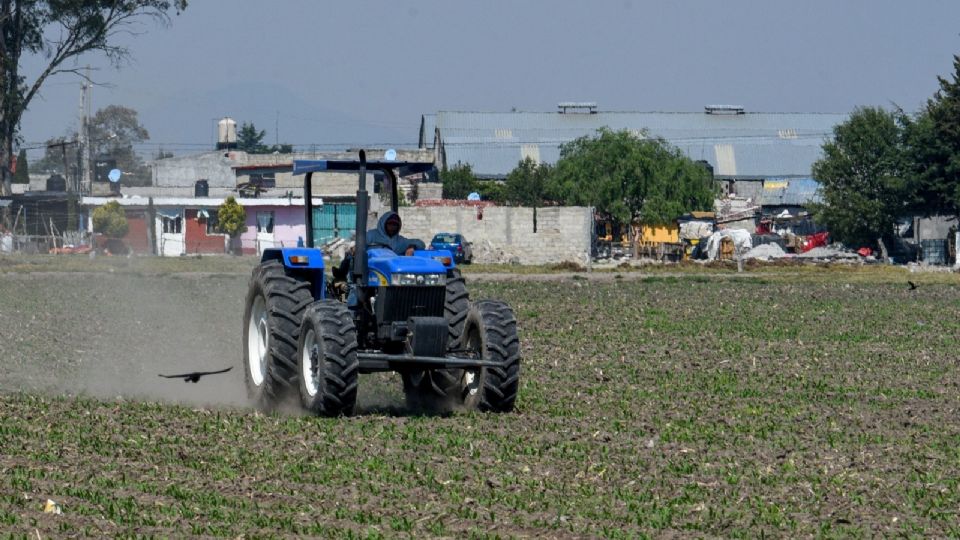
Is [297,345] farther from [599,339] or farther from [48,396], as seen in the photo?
[599,339]

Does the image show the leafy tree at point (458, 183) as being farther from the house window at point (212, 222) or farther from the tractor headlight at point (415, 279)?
the tractor headlight at point (415, 279)

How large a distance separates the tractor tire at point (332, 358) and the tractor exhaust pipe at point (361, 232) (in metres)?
0.45

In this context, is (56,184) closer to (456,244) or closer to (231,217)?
(231,217)

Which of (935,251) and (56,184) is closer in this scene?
(935,251)

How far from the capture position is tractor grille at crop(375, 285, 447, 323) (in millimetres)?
13797

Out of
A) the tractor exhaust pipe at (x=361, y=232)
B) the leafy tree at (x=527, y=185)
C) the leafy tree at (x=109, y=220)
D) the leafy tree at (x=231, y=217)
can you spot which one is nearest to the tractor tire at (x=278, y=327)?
the tractor exhaust pipe at (x=361, y=232)

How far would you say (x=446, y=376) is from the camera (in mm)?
14758

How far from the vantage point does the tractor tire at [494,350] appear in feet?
45.0

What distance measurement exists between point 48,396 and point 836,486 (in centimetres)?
862

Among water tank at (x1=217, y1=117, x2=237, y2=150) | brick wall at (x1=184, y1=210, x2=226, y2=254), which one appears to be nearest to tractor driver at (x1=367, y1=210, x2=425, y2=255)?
brick wall at (x1=184, y1=210, x2=226, y2=254)

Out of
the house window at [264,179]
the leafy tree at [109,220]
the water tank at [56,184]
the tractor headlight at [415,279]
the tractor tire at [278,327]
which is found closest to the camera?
the tractor headlight at [415,279]

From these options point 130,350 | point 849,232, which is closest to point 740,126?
point 849,232

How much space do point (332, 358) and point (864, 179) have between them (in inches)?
2253

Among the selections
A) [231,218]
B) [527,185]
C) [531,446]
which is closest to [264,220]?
[231,218]
